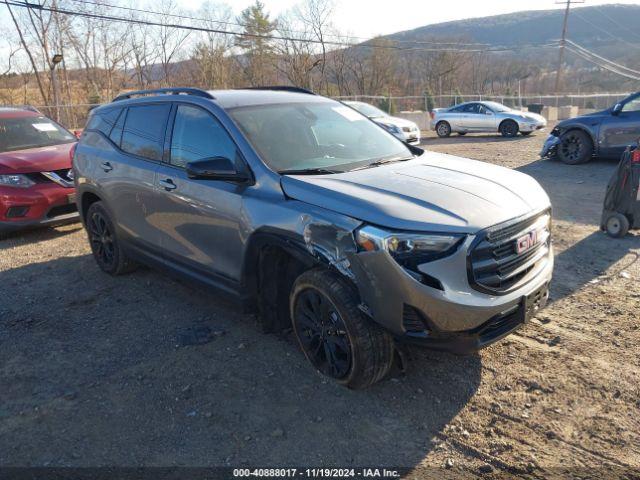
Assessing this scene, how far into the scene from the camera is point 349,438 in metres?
2.90

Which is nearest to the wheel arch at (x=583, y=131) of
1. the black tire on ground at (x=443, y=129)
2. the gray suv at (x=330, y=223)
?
the gray suv at (x=330, y=223)

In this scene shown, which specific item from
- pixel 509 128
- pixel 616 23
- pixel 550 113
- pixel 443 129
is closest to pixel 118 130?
pixel 509 128

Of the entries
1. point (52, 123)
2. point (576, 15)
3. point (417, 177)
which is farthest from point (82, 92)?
point (576, 15)

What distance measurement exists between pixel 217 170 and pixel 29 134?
242 inches

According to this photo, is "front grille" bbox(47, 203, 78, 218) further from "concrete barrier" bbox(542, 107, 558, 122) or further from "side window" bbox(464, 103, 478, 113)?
"concrete barrier" bbox(542, 107, 558, 122)

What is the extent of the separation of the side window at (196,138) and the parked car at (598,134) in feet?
30.7

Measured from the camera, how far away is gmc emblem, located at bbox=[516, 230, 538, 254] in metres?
3.06

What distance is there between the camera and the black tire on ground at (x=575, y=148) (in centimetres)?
1139

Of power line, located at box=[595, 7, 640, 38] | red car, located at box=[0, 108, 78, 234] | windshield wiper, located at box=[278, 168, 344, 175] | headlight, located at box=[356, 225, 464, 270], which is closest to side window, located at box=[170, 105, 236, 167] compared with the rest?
windshield wiper, located at box=[278, 168, 344, 175]

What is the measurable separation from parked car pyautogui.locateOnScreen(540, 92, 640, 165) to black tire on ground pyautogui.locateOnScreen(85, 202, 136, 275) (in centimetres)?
973

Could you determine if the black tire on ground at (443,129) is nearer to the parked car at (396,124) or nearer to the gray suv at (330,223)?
the parked car at (396,124)

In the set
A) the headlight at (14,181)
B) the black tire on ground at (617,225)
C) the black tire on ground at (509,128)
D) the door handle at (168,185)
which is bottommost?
the black tire on ground at (617,225)

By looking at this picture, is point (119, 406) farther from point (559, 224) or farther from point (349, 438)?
point (559, 224)

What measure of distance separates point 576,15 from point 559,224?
17712 centimetres
